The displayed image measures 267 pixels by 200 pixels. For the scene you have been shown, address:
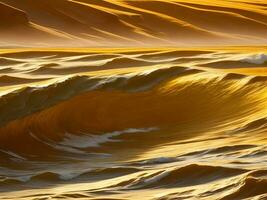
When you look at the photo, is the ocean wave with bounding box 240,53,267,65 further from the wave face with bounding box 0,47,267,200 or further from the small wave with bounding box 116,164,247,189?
the small wave with bounding box 116,164,247,189

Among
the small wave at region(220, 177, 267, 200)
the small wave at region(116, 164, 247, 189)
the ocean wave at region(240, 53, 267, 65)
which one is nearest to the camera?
the small wave at region(220, 177, 267, 200)

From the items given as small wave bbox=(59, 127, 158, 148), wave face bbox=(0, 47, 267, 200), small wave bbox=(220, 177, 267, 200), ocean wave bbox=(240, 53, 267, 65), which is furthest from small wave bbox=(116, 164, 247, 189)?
ocean wave bbox=(240, 53, 267, 65)

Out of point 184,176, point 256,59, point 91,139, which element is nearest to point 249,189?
point 184,176

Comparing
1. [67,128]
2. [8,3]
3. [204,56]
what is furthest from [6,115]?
[8,3]

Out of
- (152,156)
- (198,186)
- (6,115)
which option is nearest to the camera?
(198,186)

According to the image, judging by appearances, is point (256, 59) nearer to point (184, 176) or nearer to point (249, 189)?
point (184, 176)

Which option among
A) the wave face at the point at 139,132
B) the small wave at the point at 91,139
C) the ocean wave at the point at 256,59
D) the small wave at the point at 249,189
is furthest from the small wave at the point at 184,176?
the ocean wave at the point at 256,59

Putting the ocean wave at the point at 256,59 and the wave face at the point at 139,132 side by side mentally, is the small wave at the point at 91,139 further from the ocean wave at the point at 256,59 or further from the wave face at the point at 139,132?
the ocean wave at the point at 256,59

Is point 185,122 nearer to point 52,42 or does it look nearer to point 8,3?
point 52,42

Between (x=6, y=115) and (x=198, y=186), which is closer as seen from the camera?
(x=198, y=186)
